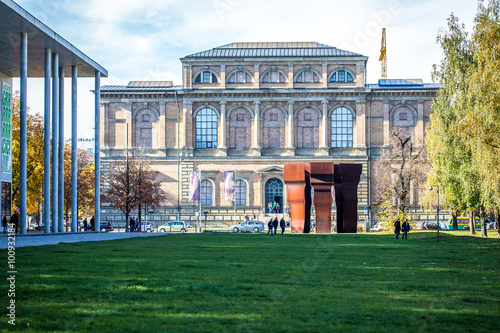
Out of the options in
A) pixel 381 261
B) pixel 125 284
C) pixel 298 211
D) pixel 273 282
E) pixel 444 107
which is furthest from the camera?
pixel 298 211

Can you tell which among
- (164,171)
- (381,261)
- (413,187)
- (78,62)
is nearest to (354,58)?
(413,187)

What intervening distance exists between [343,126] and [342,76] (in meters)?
6.99

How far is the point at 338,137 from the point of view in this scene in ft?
273

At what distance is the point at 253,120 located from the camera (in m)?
83.4

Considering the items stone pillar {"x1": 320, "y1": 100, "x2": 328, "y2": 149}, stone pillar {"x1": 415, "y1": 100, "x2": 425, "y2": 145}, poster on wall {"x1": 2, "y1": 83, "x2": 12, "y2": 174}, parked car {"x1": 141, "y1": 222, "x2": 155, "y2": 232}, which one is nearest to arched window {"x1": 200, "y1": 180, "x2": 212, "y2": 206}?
parked car {"x1": 141, "y1": 222, "x2": 155, "y2": 232}

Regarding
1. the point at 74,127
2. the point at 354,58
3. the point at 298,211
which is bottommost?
the point at 298,211

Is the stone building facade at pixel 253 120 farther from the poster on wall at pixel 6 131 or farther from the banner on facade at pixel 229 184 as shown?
the poster on wall at pixel 6 131

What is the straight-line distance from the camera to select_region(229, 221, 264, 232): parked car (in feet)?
236

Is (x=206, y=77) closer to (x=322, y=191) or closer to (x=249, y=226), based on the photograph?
(x=249, y=226)

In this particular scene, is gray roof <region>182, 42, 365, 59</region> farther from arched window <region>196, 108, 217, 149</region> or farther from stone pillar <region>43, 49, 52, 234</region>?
stone pillar <region>43, 49, 52, 234</region>

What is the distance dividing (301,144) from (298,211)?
3000 cm

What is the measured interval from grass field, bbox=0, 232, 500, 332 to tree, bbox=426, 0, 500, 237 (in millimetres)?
14711

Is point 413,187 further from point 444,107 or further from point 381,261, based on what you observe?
point 381,261

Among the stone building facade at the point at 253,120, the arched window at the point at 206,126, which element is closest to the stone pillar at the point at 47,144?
the stone building facade at the point at 253,120
